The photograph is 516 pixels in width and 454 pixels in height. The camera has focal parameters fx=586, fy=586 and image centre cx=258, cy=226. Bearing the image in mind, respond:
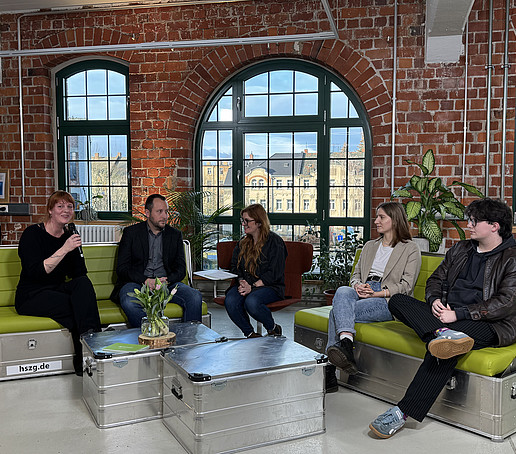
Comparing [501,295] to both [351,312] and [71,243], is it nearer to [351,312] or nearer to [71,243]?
[351,312]

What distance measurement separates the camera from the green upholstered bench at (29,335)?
4.29 metres

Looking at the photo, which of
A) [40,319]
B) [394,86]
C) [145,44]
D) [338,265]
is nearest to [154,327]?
[40,319]

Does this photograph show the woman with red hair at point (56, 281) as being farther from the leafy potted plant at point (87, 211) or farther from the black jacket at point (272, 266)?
the leafy potted plant at point (87, 211)

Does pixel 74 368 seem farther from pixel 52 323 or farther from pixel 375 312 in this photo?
pixel 375 312

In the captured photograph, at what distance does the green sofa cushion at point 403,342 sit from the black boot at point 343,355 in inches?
6.0

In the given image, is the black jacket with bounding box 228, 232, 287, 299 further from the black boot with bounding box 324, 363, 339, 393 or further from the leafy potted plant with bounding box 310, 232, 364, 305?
the leafy potted plant with bounding box 310, 232, 364, 305

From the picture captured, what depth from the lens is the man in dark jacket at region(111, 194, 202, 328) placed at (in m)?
4.73

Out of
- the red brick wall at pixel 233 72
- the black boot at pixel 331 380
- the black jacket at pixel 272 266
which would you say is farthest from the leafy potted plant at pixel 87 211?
the black boot at pixel 331 380

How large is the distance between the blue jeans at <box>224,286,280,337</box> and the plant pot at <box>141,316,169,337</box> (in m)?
1.12

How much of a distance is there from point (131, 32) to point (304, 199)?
3.01 metres

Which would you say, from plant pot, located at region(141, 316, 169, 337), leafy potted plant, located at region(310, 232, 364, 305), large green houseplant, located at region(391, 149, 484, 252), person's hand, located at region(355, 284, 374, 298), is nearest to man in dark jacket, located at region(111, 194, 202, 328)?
plant pot, located at region(141, 316, 169, 337)

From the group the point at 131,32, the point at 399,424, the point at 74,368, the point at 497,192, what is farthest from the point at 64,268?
the point at 497,192

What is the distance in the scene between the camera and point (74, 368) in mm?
4461

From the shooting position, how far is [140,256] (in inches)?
192
